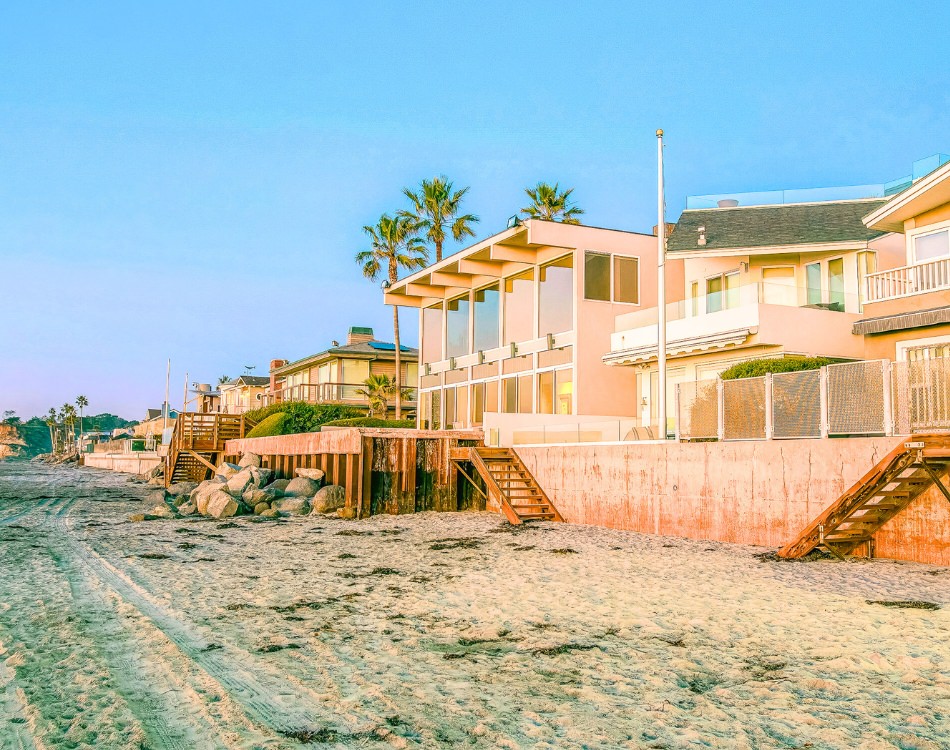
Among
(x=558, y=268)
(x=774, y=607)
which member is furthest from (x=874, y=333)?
(x=774, y=607)

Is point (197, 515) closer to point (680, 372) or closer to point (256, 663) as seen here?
point (680, 372)

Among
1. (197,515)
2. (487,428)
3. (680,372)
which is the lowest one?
(197,515)

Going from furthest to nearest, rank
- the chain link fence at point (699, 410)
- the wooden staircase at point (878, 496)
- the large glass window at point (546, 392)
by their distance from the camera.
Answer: the large glass window at point (546, 392), the chain link fence at point (699, 410), the wooden staircase at point (878, 496)

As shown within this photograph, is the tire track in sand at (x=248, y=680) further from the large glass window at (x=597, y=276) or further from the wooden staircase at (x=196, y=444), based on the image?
the wooden staircase at (x=196, y=444)

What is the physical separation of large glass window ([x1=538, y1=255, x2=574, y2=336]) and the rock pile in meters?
9.90

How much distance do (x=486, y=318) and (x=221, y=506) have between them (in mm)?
14145

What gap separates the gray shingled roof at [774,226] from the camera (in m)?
25.8

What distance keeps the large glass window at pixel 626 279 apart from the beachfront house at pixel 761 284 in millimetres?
1773

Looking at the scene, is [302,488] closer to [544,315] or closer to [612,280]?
[544,315]

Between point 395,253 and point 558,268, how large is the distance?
1689cm

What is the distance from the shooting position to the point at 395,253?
148ft

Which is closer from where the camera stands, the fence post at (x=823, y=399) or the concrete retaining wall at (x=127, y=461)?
the fence post at (x=823, y=399)

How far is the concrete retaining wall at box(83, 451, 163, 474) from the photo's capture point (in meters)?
64.8

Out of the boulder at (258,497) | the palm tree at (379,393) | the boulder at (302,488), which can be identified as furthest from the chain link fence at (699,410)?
the palm tree at (379,393)
